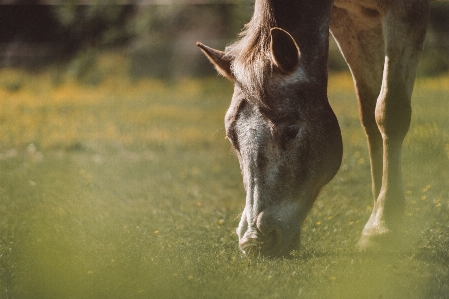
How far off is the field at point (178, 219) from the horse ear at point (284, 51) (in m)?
0.86

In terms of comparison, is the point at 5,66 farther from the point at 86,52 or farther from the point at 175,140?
the point at 175,140

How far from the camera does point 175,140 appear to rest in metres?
10.9

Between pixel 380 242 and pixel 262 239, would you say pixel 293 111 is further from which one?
pixel 380 242

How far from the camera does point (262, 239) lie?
4.20 m

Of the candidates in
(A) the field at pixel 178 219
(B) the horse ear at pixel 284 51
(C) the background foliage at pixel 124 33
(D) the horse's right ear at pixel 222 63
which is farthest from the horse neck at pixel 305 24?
(C) the background foliage at pixel 124 33

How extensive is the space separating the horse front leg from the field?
0.15 meters

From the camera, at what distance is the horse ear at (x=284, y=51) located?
13.2 feet

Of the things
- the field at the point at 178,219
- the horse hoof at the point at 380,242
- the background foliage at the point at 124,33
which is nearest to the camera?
the field at the point at 178,219

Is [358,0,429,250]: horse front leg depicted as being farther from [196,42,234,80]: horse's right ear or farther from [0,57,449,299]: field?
[196,42,234,80]: horse's right ear

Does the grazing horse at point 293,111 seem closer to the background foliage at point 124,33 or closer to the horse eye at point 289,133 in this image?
the horse eye at point 289,133

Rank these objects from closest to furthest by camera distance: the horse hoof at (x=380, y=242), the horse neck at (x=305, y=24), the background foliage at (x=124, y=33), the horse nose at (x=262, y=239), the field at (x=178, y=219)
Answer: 1. the field at (x=178, y=219)
2. the horse nose at (x=262, y=239)
3. the horse neck at (x=305, y=24)
4. the horse hoof at (x=380, y=242)
5. the background foliage at (x=124, y=33)

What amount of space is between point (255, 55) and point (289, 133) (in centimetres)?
50

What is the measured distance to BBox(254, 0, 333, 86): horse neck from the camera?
4344 mm

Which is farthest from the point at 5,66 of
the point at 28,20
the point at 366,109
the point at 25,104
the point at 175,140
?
the point at 366,109
